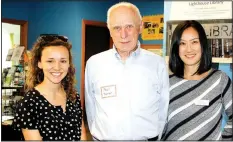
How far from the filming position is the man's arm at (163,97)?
5.95ft

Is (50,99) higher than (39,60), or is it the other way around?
(39,60)

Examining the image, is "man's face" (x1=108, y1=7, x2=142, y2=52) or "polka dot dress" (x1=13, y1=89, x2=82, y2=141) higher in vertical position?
"man's face" (x1=108, y1=7, x2=142, y2=52)

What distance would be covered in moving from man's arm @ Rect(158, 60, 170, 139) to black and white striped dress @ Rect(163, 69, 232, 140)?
0.35 feet

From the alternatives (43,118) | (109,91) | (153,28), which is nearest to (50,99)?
(43,118)

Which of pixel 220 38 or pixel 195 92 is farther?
pixel 220 38

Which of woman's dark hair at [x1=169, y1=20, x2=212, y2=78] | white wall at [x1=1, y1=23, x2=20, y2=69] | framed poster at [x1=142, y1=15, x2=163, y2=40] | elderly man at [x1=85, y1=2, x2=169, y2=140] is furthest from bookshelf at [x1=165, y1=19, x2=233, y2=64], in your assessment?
white wall at [x1=1, y1=23, x2=20, y2=69]

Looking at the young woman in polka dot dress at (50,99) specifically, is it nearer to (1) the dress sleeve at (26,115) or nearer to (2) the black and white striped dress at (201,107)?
(1) the dress sleeve at (26,115)

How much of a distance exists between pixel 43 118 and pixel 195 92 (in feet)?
2.67

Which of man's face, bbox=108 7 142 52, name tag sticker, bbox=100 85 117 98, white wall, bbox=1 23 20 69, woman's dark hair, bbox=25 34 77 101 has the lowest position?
name tag sticker, bbox=100 85 117 98

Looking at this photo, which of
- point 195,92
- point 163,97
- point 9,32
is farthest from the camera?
point 9,32

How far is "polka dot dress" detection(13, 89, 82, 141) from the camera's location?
1471mm

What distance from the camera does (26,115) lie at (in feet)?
4.80

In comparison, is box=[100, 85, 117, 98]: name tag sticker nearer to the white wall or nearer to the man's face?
the man's face

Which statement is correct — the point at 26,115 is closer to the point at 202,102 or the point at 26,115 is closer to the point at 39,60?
the point at 39,60
